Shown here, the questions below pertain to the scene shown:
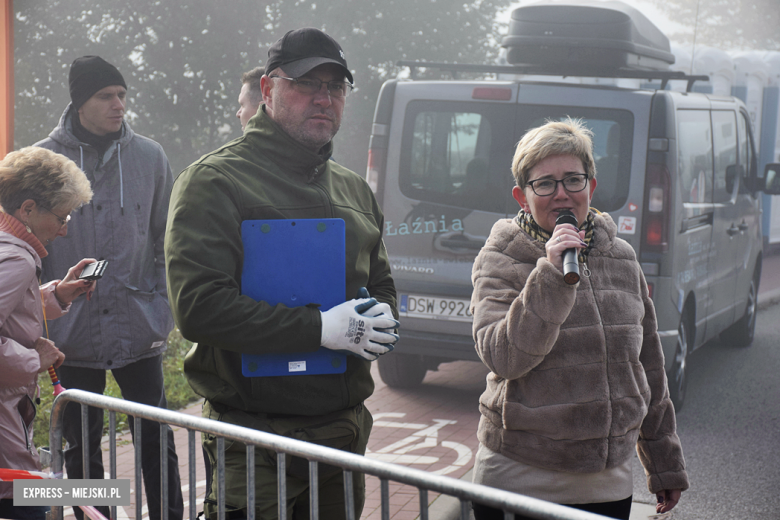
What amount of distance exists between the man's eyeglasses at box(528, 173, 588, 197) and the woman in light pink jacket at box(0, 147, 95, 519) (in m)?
1.65

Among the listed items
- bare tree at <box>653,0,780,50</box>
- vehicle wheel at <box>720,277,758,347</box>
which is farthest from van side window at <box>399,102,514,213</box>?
bare tree at <box>653,0,780,50</box>

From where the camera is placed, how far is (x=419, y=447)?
17.6 feet

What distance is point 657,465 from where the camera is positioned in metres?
2.64

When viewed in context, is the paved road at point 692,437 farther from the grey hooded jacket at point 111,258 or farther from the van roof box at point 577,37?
the van roof box at point 577,37

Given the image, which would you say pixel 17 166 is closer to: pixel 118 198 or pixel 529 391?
pixel 118 198

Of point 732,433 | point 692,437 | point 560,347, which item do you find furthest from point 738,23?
point 560,347

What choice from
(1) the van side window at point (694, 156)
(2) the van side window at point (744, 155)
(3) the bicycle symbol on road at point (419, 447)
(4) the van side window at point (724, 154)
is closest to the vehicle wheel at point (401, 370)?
(3) the bicycle symbol on road at point (419, 447)

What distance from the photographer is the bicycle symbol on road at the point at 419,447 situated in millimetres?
5078

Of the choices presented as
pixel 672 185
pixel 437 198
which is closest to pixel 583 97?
pixel 672 185

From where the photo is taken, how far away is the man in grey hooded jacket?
12.0 ft

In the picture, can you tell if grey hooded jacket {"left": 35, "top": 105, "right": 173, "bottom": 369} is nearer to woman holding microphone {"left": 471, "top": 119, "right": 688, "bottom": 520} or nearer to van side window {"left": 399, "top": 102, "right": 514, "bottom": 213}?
woman holding microphone {"left": 471, "top": 119, "right": 688, "bottom": 520}

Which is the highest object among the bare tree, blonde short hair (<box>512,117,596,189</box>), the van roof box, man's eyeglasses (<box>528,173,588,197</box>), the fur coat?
the bare tree

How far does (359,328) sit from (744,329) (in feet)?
24.3

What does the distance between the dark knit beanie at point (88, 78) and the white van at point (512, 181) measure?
271cm
